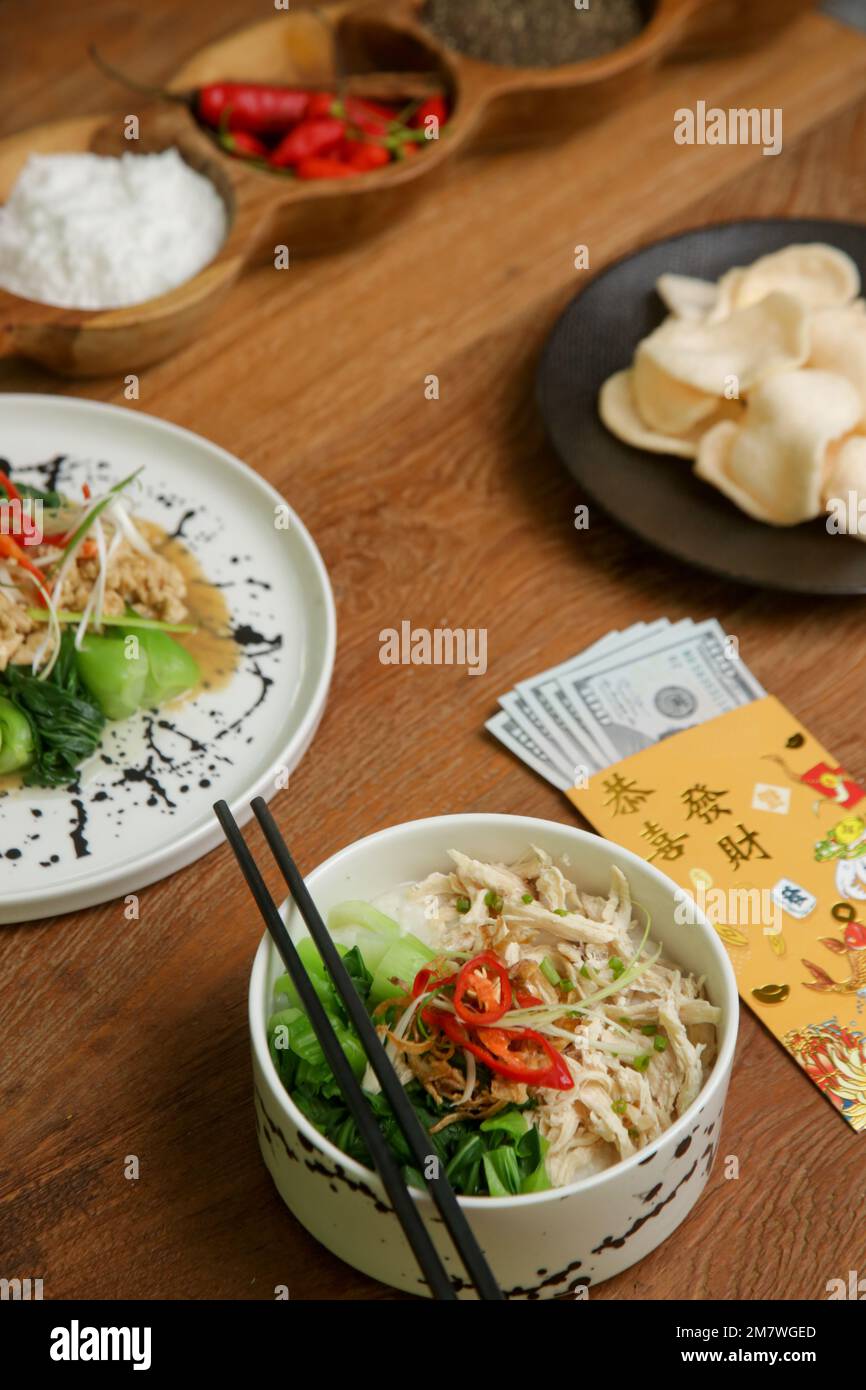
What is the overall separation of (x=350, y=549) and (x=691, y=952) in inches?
28.6

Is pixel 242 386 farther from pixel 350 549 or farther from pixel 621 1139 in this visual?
pixel 621 1139

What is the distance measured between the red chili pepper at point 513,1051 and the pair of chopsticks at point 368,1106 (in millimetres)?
65

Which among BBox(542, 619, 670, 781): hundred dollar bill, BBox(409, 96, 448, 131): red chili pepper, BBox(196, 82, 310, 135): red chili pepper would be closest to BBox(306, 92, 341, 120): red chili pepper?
BBox(196, 82, 310, 135): red chili pepper

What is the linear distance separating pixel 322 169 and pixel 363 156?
82 mm

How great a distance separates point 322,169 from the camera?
1941 millimetres

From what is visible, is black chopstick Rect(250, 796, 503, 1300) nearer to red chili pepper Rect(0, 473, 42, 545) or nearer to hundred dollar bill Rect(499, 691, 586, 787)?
hundred dollar bill Rect(499, 691, 586, 787)

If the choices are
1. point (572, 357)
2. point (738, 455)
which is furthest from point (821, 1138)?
point (572, 357)

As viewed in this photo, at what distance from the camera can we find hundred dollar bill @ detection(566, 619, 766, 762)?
1478 mm

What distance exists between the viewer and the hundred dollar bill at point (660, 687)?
1.48m

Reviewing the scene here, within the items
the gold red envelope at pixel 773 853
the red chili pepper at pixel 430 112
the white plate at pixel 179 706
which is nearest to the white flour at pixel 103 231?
the white plate at pixel 179 706

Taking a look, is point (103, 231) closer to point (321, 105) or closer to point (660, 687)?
point (321, 105)

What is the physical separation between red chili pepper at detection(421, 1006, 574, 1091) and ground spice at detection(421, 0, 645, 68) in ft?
5.25

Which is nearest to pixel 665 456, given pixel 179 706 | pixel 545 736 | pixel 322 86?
pixel 545 736

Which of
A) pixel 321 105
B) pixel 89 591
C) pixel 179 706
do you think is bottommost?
pixel 179 706
